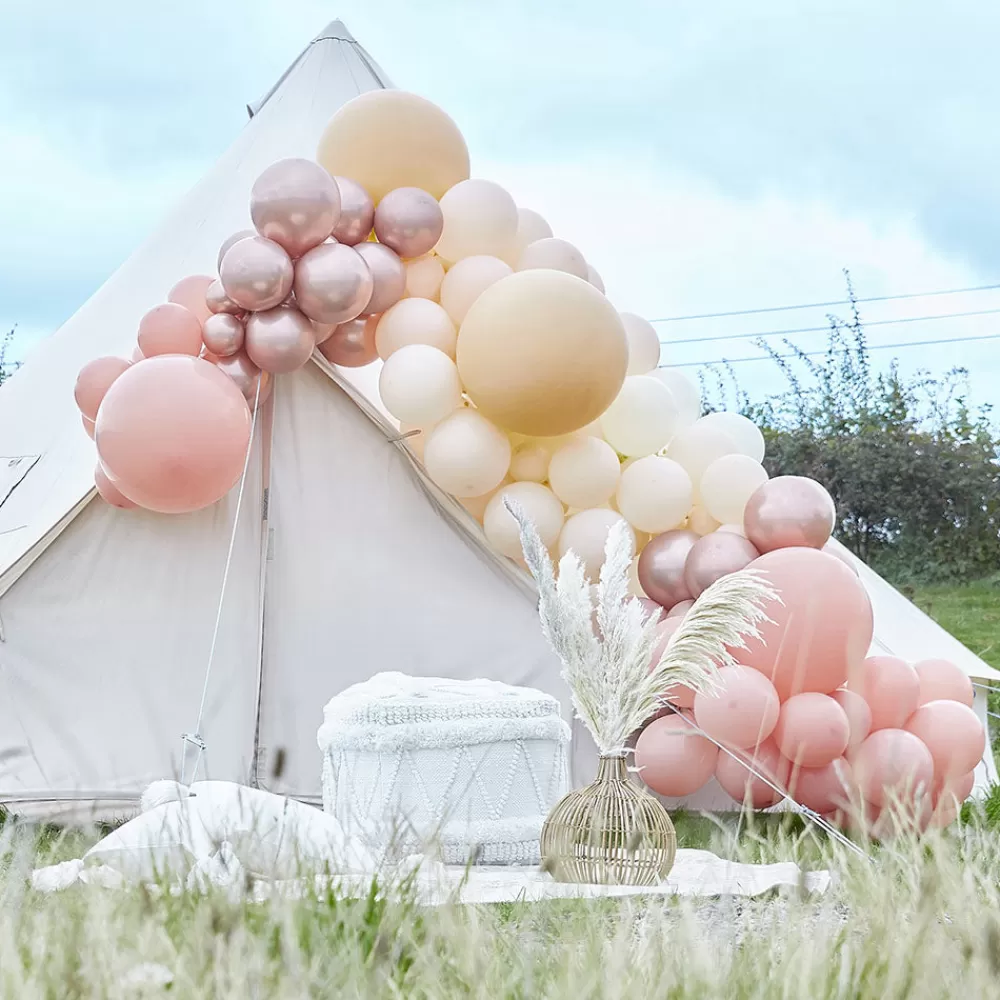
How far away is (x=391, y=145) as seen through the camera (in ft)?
14.6

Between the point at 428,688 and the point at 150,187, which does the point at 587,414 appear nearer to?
the point at 428,688

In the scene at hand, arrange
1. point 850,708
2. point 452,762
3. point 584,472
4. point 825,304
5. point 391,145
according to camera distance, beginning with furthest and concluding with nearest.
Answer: point 825,304 < point 391,145 < point 584,472 < point 850,708 < point 452,762

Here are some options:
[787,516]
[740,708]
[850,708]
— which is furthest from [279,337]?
[850,708]

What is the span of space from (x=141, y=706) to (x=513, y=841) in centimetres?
142

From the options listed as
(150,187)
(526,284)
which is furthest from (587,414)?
(150,187)

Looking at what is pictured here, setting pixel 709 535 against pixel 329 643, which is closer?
pixel 709 535

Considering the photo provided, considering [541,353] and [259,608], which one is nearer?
[541,353]

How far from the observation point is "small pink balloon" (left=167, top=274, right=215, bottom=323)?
14.3 ft

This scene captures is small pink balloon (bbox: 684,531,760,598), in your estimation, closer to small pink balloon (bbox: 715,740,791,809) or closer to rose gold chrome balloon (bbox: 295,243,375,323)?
small pink balloon (bbox: 715,740,791,809)

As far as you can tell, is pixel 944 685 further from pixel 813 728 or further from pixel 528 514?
pixel 528 514

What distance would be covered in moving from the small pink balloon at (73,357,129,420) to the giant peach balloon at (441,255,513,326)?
107 centimetres

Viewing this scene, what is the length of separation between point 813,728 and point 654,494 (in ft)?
3.04

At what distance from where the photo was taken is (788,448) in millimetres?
9156

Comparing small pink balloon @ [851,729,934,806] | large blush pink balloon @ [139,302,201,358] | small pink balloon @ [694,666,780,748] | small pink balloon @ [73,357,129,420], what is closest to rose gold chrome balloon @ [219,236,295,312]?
large blush pink balloon @ [139,302,201,358]
